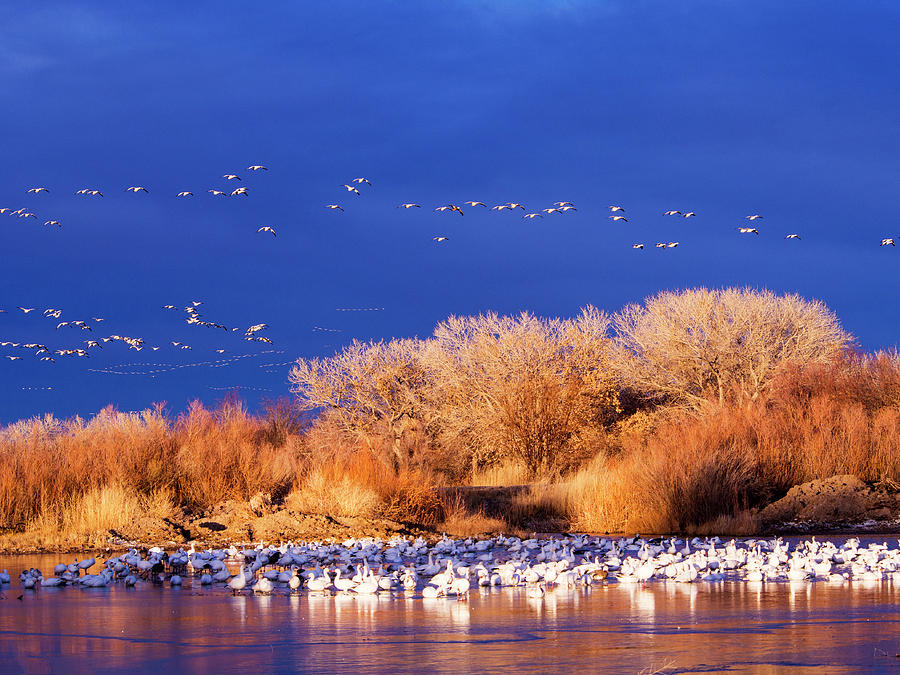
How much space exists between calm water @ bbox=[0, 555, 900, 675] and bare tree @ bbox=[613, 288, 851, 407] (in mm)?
35025

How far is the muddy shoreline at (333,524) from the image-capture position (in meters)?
18.7

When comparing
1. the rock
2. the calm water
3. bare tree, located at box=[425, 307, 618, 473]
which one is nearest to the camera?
the calm water

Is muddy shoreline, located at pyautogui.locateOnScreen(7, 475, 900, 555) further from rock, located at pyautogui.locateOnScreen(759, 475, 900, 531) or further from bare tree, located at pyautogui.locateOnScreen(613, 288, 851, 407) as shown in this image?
bare tree, located at pyautogui.locateOnScreen(613, 288, 851, 407)

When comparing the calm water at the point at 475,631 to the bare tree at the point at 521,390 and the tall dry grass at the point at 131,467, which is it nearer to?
the tall dry grass at the point at 131,467

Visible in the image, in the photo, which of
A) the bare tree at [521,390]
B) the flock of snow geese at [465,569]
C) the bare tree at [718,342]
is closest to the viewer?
the flock of snow geese at [465,569]

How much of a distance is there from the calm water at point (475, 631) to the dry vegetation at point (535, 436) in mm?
9501

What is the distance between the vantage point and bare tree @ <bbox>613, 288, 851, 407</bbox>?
45.4 meters

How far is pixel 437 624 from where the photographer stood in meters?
8.28

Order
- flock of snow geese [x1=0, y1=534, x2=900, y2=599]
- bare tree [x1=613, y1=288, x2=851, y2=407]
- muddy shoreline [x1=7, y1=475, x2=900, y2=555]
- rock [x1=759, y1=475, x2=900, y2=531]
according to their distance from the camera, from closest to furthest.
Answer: flock of snow geese [x1=0, y1=534, x2=900, y2=599], muddy shoreline [x1=7, y1=475, x2=900, y2=555], rock [x1=759, y1=475, x2=900, y2=531], bare tree [x1=613, y1=288, x2=851, y2=407]

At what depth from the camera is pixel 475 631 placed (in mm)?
7867

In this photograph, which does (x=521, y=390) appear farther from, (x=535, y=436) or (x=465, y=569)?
(x=465, y=569)

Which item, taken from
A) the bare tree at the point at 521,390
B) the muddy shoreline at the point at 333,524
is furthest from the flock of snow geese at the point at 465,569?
the bare tree at the point at 521,390

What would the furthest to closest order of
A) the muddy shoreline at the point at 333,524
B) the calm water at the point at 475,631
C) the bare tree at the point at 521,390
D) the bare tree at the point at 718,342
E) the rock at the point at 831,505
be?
the bare tree at the point at 718,342, the bare tree at the point at 521,390, the rock at the point at 831,505, the muddy shoreline at the point at 333,524, the calm water at the point at 475,631

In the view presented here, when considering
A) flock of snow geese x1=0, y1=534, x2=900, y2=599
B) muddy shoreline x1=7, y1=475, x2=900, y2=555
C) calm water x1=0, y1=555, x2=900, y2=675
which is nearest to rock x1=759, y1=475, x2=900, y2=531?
muddy shoreline x1=7, y1=475, x2=900, y2=555
